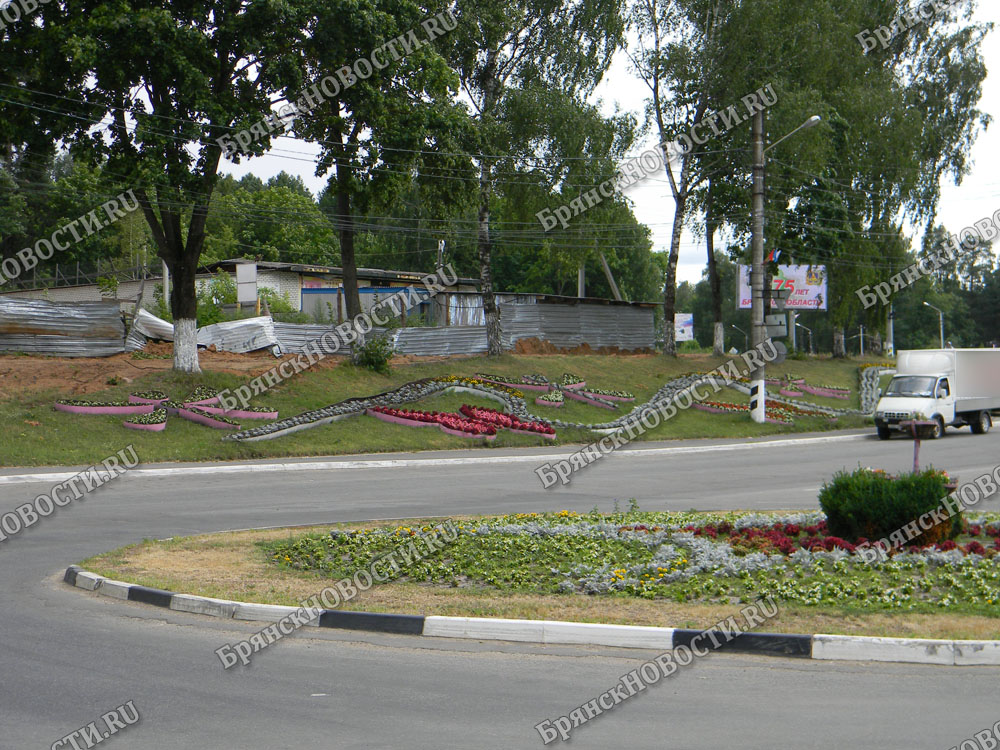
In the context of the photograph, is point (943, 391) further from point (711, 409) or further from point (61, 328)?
point (61, 328)

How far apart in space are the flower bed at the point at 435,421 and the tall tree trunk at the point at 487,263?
922 cm

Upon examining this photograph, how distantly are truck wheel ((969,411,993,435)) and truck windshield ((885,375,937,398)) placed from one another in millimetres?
2800

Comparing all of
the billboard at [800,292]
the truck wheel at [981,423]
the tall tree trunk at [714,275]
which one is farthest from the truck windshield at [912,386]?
the billboard at [800,292]

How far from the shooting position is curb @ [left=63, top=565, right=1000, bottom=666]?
21.4ft

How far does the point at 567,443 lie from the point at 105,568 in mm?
18831

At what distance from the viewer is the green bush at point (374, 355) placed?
31.1m

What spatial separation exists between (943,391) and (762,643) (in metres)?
26.1

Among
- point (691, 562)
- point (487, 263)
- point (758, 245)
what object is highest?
point (758, 245)

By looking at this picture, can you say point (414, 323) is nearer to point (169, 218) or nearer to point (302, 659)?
point (169, 218)

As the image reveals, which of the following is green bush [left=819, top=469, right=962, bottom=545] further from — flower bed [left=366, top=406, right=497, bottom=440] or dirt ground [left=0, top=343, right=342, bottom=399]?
dirt ground [left=0, top=343, right=342, bottom=399]

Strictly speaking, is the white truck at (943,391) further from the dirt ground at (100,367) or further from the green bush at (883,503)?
the green bush at (883,503)

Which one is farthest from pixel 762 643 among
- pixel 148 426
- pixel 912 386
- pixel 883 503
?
pixel 912 386

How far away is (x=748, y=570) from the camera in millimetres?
9102

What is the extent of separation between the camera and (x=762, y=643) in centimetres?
683
